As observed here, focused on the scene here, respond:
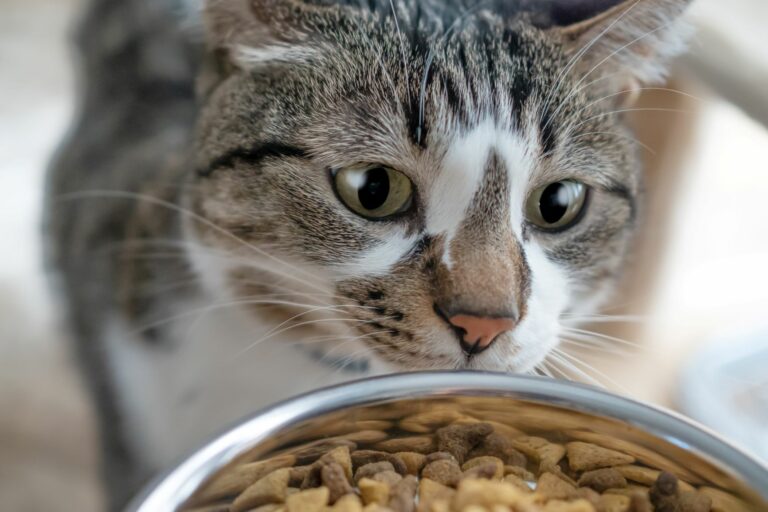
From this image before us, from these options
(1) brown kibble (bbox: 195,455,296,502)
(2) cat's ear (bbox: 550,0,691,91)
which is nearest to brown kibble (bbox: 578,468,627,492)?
(1) brown kibble (bbox: 195,455,296,502)

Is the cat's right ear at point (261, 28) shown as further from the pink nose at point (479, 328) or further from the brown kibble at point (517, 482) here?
the brown kibble at point (517, 482)

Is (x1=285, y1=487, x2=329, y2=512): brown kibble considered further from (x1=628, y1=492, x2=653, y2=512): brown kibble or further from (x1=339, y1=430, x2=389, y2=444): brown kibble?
(x1=628, y1=492, x2=653, y2=512): brown kibble

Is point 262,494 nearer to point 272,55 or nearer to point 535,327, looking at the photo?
point 535,327

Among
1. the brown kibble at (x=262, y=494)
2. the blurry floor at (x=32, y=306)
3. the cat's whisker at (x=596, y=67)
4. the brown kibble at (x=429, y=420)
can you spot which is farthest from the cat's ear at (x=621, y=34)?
the blurry floor at (x=32, y=306)

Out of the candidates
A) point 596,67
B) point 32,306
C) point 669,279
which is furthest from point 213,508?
point 32,306

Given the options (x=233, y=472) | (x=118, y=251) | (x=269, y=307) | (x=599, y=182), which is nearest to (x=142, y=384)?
(x=118, y=251)

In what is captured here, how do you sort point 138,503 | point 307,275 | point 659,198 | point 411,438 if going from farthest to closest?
point 659,198
point 307,275
point 411,438
point 138,503

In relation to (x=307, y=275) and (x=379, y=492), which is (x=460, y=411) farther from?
(x=307, y=275)
